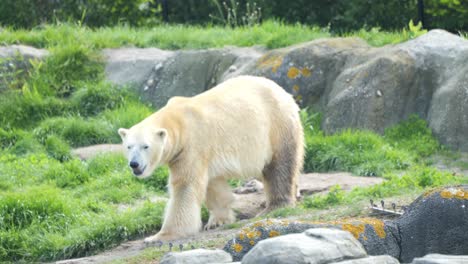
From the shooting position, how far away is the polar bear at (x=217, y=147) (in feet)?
28.2

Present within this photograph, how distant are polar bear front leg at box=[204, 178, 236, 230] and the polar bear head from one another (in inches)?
32.8

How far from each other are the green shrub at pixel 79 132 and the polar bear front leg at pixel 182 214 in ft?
11.2

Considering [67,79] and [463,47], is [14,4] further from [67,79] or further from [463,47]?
[463,47]

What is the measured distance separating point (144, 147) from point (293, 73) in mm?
3998

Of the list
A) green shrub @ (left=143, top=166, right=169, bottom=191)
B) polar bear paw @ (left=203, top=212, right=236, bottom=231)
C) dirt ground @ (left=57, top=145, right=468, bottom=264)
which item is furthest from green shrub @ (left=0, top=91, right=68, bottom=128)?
polar bear paw @ (left=203, top=212, right=236, bottom=231)

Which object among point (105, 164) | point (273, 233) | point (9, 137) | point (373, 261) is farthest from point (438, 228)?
point (9, 137)

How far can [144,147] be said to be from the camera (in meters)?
8.49

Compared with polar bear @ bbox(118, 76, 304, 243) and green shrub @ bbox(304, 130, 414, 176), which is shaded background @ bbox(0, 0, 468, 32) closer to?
green shrub @ bbox(304, 130, 414, 176)

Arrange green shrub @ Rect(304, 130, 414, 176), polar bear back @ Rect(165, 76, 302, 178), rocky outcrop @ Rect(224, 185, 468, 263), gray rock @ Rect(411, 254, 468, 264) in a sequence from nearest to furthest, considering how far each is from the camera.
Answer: gray rock @ Rect(411, 254, 468, 264) → rocky outcrop @ Rect(224, 185, 468, 263) → polar bear back @ Rect(165, 76, 302, 178) → green shrub @ Rect(304, 130, 414, 176)

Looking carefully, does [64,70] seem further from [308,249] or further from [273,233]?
[308,249]

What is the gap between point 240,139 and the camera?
30.1 feet

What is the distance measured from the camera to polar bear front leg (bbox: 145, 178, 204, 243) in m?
8.59

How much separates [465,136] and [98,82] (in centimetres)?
502

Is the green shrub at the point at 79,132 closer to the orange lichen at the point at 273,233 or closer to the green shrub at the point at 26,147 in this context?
the green shrub at the point at 26,147
